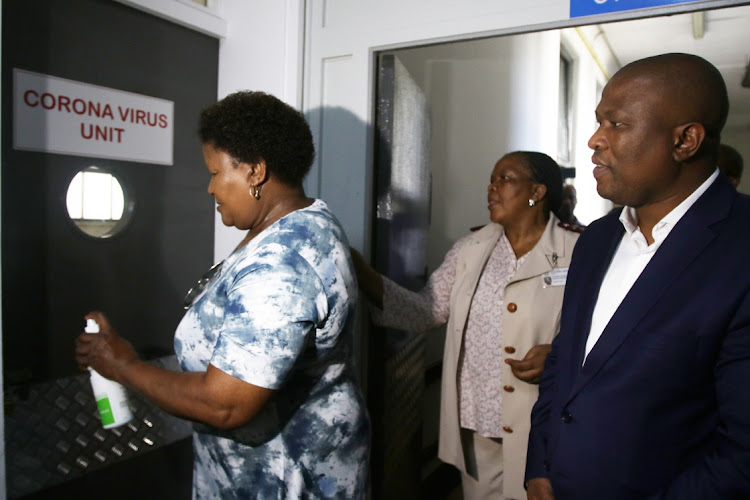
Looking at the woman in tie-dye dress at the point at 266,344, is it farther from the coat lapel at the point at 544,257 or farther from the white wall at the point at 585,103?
the white wall at the point at 585,103

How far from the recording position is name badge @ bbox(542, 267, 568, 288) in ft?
6.16

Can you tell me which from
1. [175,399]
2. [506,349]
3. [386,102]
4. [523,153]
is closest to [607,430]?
[506,349]

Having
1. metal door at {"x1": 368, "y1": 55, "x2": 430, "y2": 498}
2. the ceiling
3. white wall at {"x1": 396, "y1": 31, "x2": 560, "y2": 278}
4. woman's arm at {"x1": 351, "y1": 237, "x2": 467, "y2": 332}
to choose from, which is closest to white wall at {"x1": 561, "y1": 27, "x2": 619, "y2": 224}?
white wall at {"x1": 396, "y1": 31, "x2": 560, "y2": 278}

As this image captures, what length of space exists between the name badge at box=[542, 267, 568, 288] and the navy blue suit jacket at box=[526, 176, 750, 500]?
72cm

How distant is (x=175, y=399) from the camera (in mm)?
1169

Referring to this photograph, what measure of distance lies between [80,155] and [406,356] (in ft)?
5.28

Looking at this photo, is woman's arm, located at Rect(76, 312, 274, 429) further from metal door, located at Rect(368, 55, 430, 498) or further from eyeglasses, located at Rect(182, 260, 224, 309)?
metal door, located at Rect(368, 55, 430, 498)

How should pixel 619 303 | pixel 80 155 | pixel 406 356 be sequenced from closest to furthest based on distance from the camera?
1. pixel 619 303
2. pixel 80 155
3. pixel 406 356

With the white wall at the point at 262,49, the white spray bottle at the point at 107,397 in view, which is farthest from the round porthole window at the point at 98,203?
the white spray bottle at the point at 107,397

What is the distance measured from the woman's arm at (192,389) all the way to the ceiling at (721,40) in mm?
2405

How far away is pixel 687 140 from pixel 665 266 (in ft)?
0.88

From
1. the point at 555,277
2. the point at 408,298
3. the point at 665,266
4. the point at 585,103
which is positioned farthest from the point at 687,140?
the point at 585,103

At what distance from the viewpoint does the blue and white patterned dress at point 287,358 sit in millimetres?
1131

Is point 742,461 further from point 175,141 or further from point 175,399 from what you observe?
point 175,141
